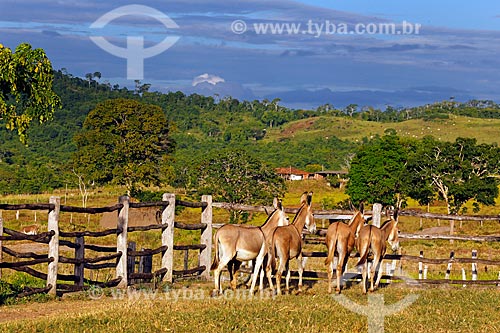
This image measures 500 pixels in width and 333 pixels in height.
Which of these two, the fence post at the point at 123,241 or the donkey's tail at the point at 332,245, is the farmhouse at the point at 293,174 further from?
the donkey's tail at the point at 332,245

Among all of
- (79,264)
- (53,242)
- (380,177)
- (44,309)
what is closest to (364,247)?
(79,264)

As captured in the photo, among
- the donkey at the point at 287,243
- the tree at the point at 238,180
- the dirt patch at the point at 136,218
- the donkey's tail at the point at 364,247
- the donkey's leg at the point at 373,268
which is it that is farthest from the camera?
the tree at the point at 238,180

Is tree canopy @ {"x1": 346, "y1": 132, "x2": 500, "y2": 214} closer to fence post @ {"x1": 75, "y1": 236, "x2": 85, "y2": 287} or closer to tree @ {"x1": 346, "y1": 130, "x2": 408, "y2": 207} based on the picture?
tree @ {"x1": 346, "y1": 130, "x2": 408, "y2": 207}

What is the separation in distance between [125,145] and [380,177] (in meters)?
25.4

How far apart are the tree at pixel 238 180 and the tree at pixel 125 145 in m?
Answer: 4.39

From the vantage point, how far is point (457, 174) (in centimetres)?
7144

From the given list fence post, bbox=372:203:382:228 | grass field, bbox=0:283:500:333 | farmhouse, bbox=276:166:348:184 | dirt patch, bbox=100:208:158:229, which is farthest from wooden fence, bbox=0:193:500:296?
farmhouse, bbox=276:166:348:184

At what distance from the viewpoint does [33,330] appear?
35.4ft

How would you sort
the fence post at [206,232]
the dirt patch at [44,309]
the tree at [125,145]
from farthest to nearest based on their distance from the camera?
the tree at [125,145], the fence post at [206,232], the dirt patch at [44,309]

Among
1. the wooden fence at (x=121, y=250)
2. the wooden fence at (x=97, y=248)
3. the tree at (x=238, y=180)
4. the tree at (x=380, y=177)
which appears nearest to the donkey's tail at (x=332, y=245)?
the wooden fence at (x=121, y=250)

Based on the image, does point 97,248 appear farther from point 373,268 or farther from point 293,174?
point 293,174

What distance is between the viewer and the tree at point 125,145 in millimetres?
76562

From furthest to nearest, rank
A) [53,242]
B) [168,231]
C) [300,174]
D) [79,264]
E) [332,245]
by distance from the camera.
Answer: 1. [300,174]
2. [168,231]
3. [79,264]
4. [332,245]
5. [53,242]

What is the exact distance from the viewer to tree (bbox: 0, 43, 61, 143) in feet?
59.2
